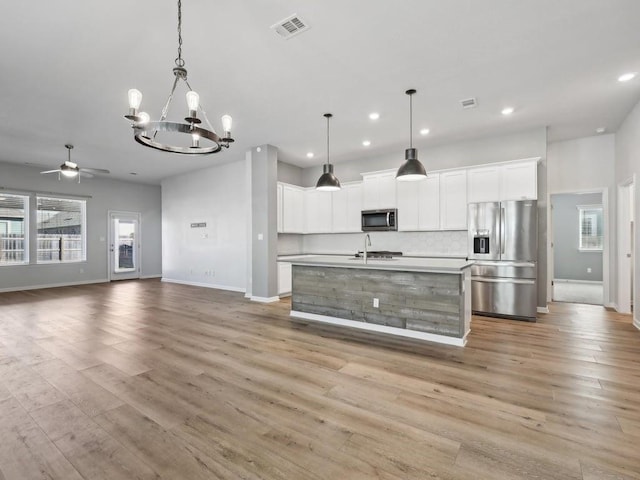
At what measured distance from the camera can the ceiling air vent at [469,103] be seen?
169 inches

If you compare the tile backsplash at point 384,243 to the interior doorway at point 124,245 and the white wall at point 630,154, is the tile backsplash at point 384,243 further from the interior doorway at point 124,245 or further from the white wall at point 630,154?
the interior doorway at point 124,245

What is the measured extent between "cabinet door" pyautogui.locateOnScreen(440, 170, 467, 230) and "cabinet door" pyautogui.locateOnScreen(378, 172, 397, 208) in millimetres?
947

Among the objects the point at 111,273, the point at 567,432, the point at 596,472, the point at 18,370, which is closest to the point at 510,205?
the point at 567,432

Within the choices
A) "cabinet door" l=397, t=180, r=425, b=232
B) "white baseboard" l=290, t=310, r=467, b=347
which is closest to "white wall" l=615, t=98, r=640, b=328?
"white baseboard" l=290, t=310, r=467, b=347

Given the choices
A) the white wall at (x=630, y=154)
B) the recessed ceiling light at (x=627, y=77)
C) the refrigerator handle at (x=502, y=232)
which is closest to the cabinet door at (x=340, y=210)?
the refrigerator handle at (x=502, y=232)

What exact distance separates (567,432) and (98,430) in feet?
10.1

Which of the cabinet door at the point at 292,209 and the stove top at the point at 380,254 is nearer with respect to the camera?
the stove top at the point at 380,254

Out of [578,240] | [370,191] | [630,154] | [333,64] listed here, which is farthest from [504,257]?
[578,240]

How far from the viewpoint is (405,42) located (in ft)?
10.1

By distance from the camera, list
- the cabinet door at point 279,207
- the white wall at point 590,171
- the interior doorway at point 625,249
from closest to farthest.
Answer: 1. the interior doorway at point 625,249
2. the white wall at point 590,171
3. the cabinet door at point 279,207

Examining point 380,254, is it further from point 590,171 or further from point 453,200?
point 590,171

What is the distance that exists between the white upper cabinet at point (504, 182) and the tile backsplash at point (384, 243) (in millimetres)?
837

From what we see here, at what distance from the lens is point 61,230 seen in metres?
8.73

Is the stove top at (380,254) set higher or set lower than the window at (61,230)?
lower
